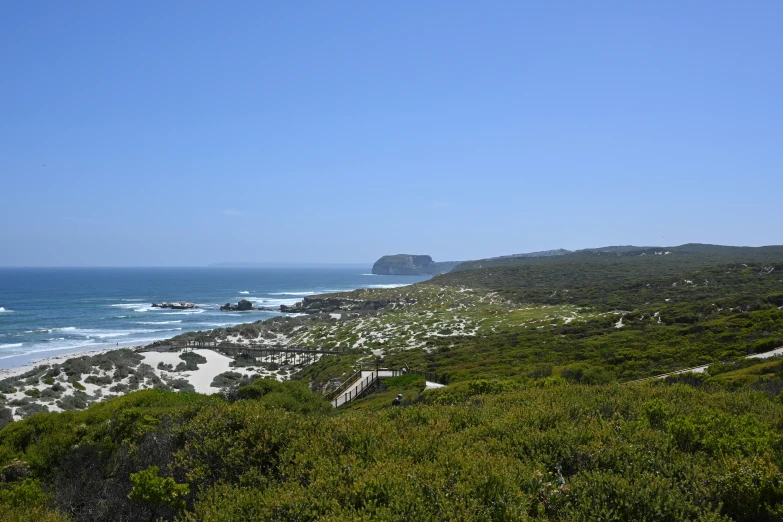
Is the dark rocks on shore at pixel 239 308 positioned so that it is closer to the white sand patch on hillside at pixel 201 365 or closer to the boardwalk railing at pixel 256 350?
the boardwalk railing at pixel 256 350

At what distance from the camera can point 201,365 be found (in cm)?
3706

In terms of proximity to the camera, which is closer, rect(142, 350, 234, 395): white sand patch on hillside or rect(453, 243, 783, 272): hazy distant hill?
rect(142, 350, 234, 395): white sand patch on hillside

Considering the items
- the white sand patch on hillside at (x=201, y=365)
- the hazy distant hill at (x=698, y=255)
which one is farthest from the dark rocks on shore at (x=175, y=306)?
the hazy distant hill at (x=698, y=255)

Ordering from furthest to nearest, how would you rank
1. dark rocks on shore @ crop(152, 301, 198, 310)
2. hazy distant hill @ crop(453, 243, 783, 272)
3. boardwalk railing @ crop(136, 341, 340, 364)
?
hazy distant hill @ crop(453, 243, 783, 272) < dark rocks on shore @ crop(152, 301, 198, 310) < boardwalk railing @ crop(136, 341, 340, 364)

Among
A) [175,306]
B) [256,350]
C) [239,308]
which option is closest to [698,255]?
[239,308]

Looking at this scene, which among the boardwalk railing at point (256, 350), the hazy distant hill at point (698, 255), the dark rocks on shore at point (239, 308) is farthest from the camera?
the hazy distant hill at point (698, 255)

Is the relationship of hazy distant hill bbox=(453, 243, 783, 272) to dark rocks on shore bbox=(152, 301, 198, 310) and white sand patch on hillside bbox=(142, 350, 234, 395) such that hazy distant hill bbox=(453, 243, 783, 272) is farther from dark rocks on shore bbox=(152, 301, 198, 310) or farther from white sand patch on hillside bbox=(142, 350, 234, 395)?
white sand patch on hillside bbox=(142, 350, 234, 395)

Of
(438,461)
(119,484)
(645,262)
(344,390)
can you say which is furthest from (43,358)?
(645,262)

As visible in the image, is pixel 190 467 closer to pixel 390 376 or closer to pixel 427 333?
pixel 390 376

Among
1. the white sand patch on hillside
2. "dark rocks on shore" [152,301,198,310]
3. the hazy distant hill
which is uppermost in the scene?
the hazy distant hill

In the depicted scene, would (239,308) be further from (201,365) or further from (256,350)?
(201,365)

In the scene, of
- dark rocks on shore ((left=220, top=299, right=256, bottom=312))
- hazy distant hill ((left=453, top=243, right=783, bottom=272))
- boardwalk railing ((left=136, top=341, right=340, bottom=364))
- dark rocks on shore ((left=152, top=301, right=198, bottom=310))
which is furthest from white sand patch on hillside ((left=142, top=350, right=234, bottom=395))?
hazy distant hill ((left=453, top=243, right=783, bottom=272))

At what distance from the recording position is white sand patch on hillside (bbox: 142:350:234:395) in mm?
31922

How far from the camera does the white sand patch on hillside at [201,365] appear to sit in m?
31.9
